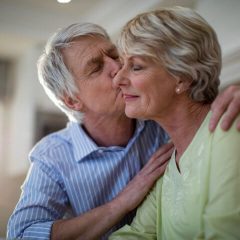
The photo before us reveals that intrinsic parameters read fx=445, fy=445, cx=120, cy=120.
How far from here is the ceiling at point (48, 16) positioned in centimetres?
185

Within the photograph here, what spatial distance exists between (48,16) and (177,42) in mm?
1054

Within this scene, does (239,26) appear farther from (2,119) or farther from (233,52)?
(2,119)

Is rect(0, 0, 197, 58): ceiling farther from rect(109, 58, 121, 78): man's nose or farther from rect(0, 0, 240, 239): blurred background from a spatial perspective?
rect(109, 58, 121, 78): man's nose

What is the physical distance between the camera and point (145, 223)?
47.2 inches

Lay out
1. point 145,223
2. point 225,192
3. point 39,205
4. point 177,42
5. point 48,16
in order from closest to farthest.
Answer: point 225,192 → point 177,42 → point 145,223 → point 39,205 → point 48,16

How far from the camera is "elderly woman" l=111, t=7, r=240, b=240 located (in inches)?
37.2

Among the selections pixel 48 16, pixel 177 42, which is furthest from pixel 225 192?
pixel 48 16

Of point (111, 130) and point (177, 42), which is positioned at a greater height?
point (177, 42)

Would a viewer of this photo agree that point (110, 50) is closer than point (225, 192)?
No

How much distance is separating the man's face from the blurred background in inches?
14.1

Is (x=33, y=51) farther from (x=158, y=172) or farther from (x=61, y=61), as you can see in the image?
(x=158, y=172)

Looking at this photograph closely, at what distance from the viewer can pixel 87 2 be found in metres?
1.90

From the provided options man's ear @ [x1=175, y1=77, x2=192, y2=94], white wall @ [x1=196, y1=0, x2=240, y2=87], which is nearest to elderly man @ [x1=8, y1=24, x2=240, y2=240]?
man's ear @ [x1=175, y1=77, x2=192, y2=94]

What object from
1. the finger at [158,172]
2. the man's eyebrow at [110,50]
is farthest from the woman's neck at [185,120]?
the man's eyebrow at [110,50]
